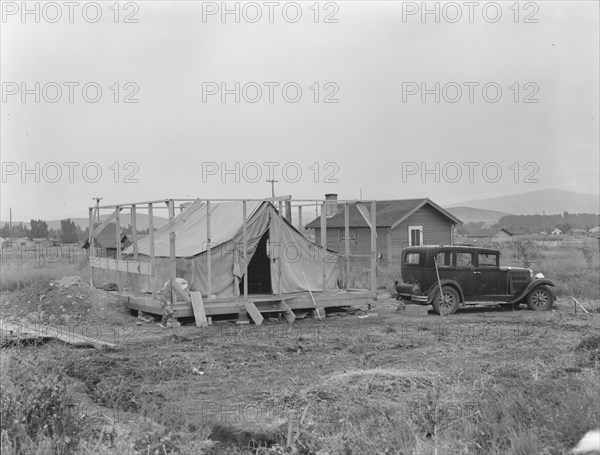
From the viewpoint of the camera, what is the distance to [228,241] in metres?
16.2

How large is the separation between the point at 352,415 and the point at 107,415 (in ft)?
8.51

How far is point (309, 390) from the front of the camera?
830 cm

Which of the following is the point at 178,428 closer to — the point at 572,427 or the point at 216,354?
the point at 572,427

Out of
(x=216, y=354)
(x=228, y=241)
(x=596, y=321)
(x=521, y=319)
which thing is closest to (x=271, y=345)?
(x=216, y=354)

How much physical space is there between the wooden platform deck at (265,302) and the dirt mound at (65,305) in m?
0.53

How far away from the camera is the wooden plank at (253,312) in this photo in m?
15.6

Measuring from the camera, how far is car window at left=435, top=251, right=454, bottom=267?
17.0m

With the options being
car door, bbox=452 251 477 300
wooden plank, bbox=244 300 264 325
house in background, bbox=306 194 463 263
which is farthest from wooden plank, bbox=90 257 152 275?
house in background, bbox=306 194 463 263

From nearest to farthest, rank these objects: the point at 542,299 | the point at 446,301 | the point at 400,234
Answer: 1. the point at 446,301
2. the point at 542,299
3. the point at 400,234

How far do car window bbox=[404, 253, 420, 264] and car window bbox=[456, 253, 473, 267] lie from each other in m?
1.02

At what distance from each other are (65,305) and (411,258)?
8.86m

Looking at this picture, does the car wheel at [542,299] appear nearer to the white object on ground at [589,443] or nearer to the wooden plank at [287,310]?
the wooden plank at [287,310]

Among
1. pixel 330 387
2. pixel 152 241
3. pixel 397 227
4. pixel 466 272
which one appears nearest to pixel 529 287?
pixel 466 272

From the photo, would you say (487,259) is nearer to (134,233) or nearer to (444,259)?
(444,259)
